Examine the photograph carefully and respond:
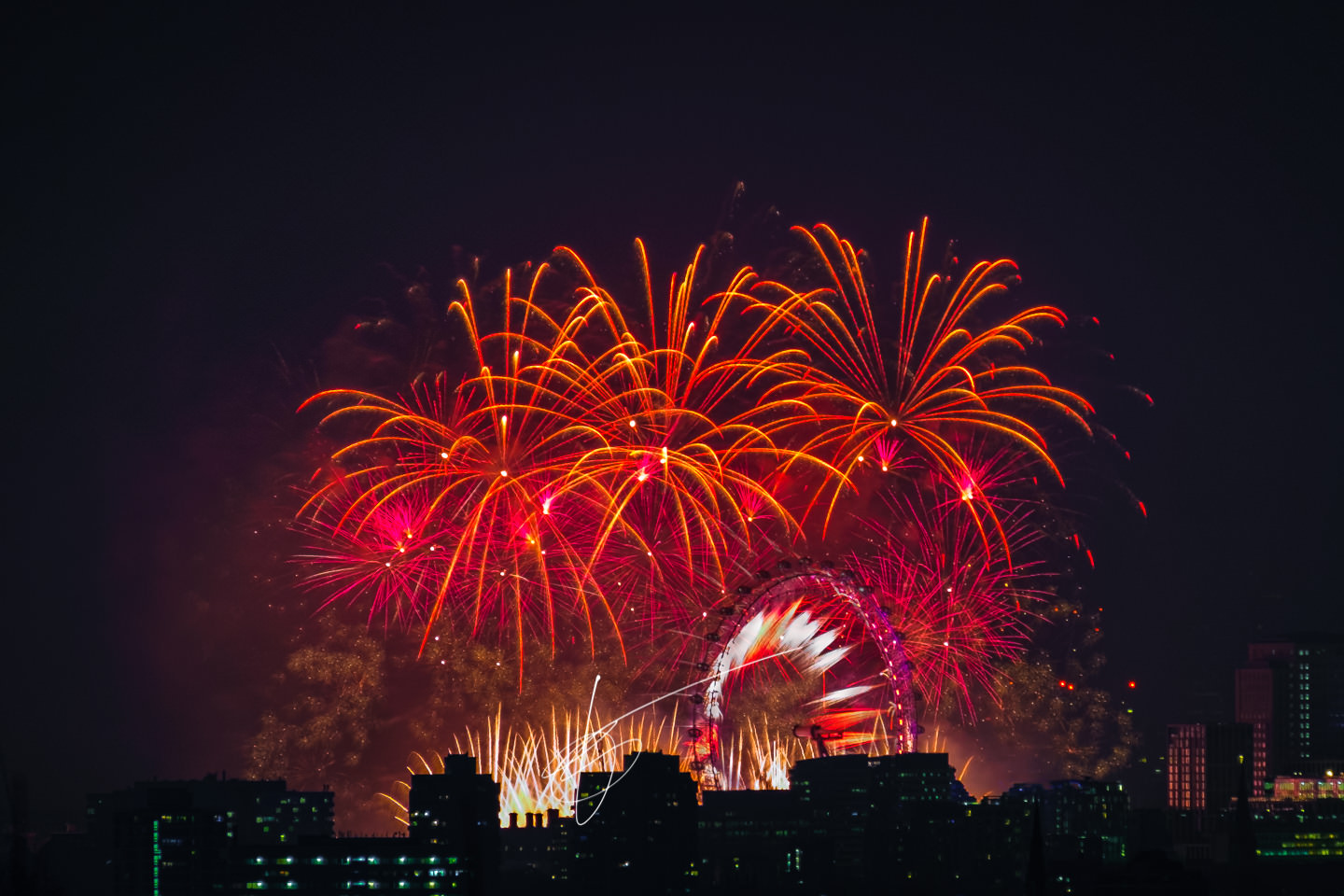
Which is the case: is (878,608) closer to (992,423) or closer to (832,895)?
(992,423)

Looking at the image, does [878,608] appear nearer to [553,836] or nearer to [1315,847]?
[553,836]

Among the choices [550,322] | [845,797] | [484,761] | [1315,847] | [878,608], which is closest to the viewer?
[550,322]

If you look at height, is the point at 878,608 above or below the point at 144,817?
above

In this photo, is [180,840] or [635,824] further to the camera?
[635,824]

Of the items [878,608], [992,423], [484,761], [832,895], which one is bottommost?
[832,895]

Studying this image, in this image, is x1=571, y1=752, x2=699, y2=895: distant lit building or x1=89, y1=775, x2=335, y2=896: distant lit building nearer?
x1=89, y1=775, x2=335, y2=896: distant lit building

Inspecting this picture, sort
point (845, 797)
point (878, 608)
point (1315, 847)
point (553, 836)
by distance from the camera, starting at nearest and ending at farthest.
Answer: point (878, 608) < point (553, 836) < point (845, 797) < point (1315, 847)

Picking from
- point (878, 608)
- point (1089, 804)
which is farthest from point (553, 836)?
point (1089, 804)

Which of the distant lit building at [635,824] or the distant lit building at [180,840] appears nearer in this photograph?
the distant lit building at [180,840]

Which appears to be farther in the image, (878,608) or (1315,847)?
(1315,847)

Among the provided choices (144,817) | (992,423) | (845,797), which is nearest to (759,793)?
(845,797)
